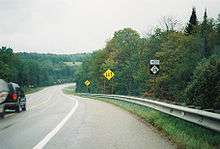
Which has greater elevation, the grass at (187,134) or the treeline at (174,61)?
the treeline at (174,61)

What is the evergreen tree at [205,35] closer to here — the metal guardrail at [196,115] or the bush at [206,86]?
the bush at [206,86]

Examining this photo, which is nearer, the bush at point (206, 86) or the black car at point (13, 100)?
the black car at point (13, 100)

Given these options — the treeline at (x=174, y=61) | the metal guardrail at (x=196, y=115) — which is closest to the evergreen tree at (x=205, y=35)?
the treeline at (x=174, y=61)

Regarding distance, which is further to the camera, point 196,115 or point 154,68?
point 154,68

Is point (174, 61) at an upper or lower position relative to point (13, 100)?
upper

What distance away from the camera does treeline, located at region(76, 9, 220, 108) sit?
2063 inches

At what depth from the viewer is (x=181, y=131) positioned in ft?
43.0

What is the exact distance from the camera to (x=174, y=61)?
238ft

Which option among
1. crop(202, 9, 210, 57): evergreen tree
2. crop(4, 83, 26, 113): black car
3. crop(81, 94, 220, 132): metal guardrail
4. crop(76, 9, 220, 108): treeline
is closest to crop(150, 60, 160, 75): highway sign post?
crop(4, 83, 26, 113): black car

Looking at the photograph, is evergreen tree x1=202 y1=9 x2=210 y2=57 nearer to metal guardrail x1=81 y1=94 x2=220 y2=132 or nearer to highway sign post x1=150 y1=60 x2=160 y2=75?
highway sign post x1=150 y1=60 x2=160 y2=75

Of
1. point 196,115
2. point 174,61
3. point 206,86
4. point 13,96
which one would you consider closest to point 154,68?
point 13,96

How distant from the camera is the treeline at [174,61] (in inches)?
2063

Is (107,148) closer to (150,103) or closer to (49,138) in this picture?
(49,138)

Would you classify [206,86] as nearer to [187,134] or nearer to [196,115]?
[187,134]
